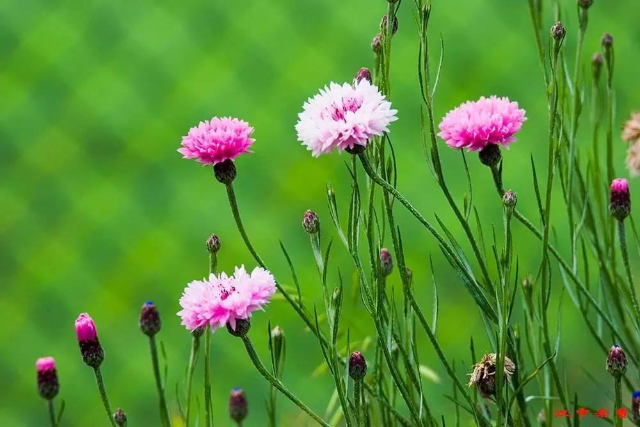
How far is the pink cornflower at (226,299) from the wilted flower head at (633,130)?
2.07ft

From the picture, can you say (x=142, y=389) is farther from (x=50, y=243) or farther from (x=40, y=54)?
(x=40, y=54)

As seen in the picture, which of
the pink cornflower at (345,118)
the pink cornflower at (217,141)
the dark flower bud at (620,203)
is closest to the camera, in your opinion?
the pink cornflower at (345,118)

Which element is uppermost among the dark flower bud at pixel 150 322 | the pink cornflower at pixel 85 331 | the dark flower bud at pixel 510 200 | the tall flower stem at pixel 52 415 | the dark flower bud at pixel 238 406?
the dark flower bud at pixel 150 322

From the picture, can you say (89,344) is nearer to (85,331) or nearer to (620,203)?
(85,331)

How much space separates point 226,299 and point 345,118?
0.17m

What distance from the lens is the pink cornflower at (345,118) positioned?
85cm

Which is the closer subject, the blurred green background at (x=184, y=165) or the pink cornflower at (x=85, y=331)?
the pink cornflower at (x=85, y=331)

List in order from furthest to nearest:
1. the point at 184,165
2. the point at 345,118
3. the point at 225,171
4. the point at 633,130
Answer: the point at 184,165 → the point at 633,130 → the point at 225,171 → the point at 345,118

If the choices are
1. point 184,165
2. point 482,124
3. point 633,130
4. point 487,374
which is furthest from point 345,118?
point 184,165

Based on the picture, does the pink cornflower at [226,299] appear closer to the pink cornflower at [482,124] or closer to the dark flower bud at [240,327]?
the dark flower bud at [240,327]

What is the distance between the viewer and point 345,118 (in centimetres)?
86

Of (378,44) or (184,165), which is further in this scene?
(184,165)

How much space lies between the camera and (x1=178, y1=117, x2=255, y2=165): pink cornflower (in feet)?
3.13

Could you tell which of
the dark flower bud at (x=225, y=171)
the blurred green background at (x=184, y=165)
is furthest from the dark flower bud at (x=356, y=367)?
the blurred green background at (x=184, y=165)
